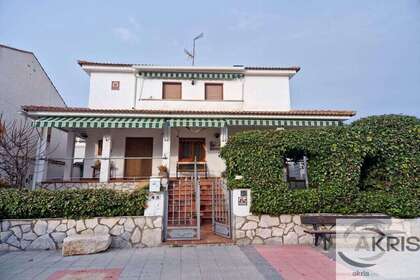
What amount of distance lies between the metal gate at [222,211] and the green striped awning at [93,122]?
19.9 feet

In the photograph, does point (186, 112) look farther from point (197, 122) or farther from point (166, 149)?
point (166, 149)

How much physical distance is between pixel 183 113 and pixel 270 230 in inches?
352

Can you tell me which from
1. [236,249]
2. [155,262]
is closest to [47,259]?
[155,262]

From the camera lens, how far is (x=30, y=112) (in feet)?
46.3

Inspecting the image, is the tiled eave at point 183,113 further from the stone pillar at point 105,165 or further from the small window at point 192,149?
the small window at point 192,149

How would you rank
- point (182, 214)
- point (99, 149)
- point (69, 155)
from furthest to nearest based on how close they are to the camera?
point (99, 149) → point (69, 155) → point (182, 214)

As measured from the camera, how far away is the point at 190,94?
19.6m

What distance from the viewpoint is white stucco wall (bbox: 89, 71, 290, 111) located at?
62.9 feet

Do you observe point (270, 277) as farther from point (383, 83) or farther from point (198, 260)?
point (383, 83)

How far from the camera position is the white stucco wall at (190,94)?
62.9 ft

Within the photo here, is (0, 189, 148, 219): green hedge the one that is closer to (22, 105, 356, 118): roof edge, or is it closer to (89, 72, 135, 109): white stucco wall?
(22, 105, 356, 118): roof edge

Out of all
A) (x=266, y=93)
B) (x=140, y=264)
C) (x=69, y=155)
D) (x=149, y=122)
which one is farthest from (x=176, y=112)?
(x=69, y=155)

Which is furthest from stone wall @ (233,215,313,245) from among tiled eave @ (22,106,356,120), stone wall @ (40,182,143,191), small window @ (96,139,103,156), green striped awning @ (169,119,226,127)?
small window @ (96,139,103,156)

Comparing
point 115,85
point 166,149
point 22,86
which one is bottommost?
point 166,149
